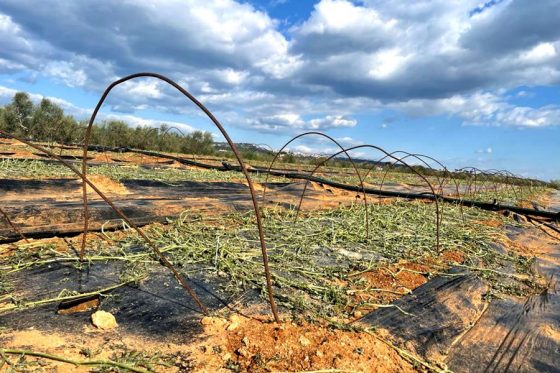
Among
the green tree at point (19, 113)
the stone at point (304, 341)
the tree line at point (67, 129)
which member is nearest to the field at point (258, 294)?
the stone at point (304, 341)

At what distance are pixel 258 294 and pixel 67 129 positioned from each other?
74.2 feet

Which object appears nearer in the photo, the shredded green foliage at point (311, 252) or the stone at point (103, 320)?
the stone at point (103, 320)

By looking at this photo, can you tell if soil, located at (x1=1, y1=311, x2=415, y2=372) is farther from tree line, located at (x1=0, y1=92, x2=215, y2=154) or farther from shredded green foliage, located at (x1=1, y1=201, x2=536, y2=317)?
tree line, located at (x1=0, y1=92, x2=215, y2=154)

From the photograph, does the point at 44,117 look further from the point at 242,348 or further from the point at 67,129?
the point at 242,348

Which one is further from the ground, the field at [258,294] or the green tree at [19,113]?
the green tree at [19,113]

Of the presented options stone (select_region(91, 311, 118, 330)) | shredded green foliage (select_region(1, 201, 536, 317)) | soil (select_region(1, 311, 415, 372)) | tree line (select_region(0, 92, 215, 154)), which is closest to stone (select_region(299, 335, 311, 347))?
soil (select_region(1, 311, 415, 372))

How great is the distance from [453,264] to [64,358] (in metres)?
3.40

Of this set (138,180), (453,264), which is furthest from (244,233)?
(138,180)

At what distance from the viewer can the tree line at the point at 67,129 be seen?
2125 cm

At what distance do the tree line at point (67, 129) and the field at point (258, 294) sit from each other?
16.9 meters

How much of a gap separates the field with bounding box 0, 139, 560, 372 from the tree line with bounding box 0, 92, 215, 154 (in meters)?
16.9

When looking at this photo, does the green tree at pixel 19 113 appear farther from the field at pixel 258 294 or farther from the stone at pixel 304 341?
the stone at pixel 304 341

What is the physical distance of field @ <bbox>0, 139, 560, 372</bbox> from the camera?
6.34ft

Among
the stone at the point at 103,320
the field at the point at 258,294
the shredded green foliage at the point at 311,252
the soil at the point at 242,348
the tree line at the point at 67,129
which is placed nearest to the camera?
the soil at the point at 242,348
